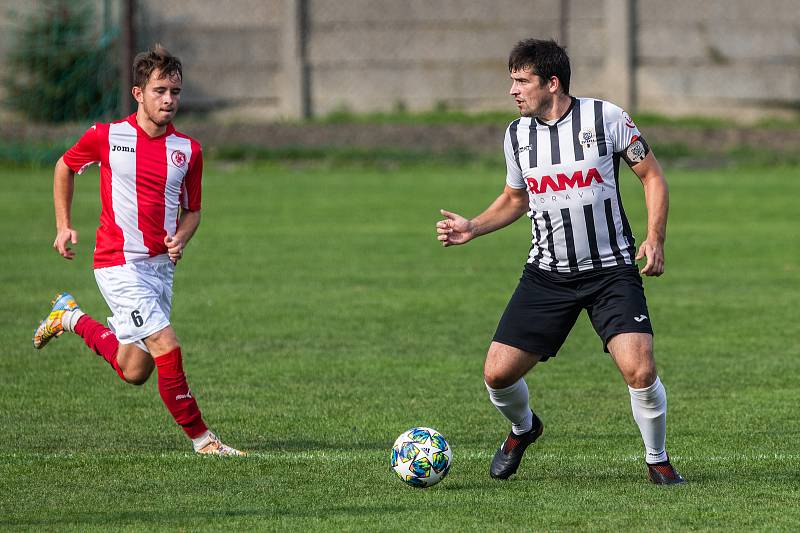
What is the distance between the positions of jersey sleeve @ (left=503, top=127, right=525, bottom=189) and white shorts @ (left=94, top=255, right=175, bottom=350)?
191 cm

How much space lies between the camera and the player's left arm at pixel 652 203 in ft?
20.5

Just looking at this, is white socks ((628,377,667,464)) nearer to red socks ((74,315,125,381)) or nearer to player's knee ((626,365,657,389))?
player's knee ((626,365,657,389))

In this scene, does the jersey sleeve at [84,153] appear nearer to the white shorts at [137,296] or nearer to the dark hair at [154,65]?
the dark hair at [154,65]

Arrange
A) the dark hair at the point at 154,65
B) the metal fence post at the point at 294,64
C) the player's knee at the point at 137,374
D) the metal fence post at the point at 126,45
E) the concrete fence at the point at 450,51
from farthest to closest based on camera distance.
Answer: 1. the metal fence post at the point at 294,64
2. the concrete fence at the point at 450,51
3. the metal fence post at the point at 126,45
4. the player's knee at the point at 137,374
5. the dark hair at the point at 154,65

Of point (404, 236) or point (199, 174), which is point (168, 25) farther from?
point (199, 174)

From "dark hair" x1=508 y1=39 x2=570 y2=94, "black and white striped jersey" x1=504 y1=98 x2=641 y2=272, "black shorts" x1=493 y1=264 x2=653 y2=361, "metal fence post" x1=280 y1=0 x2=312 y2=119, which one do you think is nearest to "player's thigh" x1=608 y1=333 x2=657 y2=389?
"black shorts" x1=493 y1=264 x2=653 y2=361

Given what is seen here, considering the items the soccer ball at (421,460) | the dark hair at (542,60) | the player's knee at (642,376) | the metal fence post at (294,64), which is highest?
the metal fence post at (294,64)

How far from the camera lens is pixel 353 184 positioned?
2281cm

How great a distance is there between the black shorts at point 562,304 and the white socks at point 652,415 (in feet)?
0.93

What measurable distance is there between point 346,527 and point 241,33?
2235 cm

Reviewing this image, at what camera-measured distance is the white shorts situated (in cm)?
714

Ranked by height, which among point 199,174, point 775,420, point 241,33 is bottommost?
point 775,420

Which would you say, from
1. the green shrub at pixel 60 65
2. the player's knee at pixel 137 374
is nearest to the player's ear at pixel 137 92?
the player's knee at pixel 137 374

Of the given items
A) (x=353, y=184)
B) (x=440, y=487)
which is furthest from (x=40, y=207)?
(x=440, y=487)
